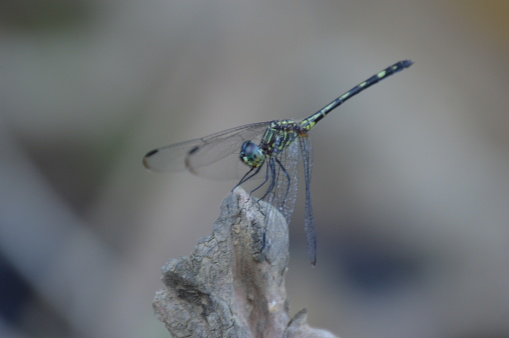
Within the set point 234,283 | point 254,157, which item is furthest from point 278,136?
point 234,283

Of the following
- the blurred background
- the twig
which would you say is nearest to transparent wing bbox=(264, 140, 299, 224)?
the twig

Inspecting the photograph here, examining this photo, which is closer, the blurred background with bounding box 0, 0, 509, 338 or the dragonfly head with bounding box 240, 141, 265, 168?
the dragonfly head with bounding box 240, 141, 265, 168

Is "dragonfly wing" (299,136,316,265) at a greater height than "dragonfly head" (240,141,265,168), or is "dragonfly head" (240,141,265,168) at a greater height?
"dragonfly head" (240,141,265,168)

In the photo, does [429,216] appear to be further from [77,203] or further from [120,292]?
[77,203]

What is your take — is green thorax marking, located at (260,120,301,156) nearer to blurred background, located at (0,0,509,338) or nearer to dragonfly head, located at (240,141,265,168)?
dragonfly head, located at (240,141,265,168)

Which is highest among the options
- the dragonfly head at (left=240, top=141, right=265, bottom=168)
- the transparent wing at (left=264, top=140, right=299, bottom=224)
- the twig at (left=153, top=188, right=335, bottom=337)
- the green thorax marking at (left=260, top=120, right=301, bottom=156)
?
the green thorax marking at (left=260, top=120, right=301, bottom=156)

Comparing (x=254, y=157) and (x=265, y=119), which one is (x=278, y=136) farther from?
(x=265, y=119)

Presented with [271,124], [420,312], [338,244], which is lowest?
[420,312]

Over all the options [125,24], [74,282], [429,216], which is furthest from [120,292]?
[429,216]
